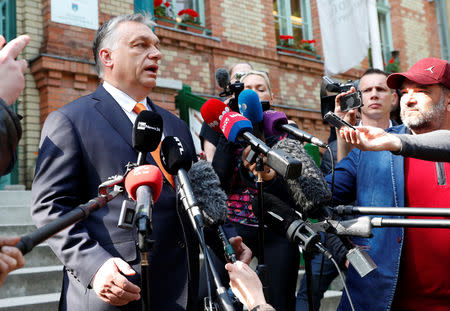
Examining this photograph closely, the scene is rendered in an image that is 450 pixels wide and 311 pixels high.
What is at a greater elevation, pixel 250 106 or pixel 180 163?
pixel 250 106

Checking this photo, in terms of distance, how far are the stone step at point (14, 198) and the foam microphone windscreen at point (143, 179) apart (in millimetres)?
4151

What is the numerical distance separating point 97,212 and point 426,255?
1.54 m

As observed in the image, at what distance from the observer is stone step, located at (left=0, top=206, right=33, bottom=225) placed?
15.5 feet

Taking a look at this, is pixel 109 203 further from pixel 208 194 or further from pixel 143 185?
pixel 143 185

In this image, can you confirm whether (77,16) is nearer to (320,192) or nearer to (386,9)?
(320,192)

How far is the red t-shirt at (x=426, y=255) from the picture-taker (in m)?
2.30

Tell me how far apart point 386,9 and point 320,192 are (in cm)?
1153

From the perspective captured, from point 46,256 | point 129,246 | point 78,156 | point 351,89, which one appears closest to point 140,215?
point 129,246

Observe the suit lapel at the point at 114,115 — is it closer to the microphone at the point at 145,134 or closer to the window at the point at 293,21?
the microphone at the point at 145,134

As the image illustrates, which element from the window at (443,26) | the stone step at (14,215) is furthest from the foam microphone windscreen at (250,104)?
the window at (443,26)

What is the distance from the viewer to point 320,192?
2.01 m

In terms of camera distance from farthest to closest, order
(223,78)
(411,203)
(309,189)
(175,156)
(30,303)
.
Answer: (30,303) < (223,78) < (411,203) < (309,189) < (175,156)

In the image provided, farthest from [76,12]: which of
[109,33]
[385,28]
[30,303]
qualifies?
[385,28]

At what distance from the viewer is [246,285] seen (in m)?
1.62
